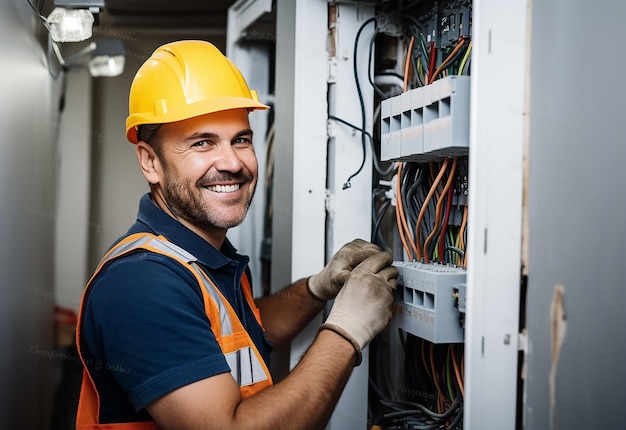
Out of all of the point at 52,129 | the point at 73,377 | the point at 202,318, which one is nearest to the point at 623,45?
the point at 202,318

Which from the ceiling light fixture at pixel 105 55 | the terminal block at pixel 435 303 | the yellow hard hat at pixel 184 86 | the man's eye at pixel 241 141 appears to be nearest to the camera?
the terminal block at pixel 435 303

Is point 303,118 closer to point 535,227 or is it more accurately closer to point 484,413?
point 535,227

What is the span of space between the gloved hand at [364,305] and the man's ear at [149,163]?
1.65 feet

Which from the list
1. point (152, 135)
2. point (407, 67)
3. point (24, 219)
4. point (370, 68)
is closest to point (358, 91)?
point (370, 68)

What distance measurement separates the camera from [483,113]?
1129mm

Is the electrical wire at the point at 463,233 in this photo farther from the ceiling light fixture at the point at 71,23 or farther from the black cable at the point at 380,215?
the ceiling light fixture at the point at 71,23

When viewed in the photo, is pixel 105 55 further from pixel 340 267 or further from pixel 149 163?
pixel 340 267

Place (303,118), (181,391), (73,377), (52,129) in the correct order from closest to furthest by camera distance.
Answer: (181,391) → (303,118) → (52,129) → (73,377)

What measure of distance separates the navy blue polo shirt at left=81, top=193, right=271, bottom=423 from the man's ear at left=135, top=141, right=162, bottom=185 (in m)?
0.26

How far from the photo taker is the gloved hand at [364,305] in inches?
54.4

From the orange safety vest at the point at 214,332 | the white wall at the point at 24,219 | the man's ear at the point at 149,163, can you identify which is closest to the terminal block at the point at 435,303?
the orange safety vest at the point at 214,332

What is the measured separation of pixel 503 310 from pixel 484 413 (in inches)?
7.3

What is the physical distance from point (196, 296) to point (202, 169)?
313 mm

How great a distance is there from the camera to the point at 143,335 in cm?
115
